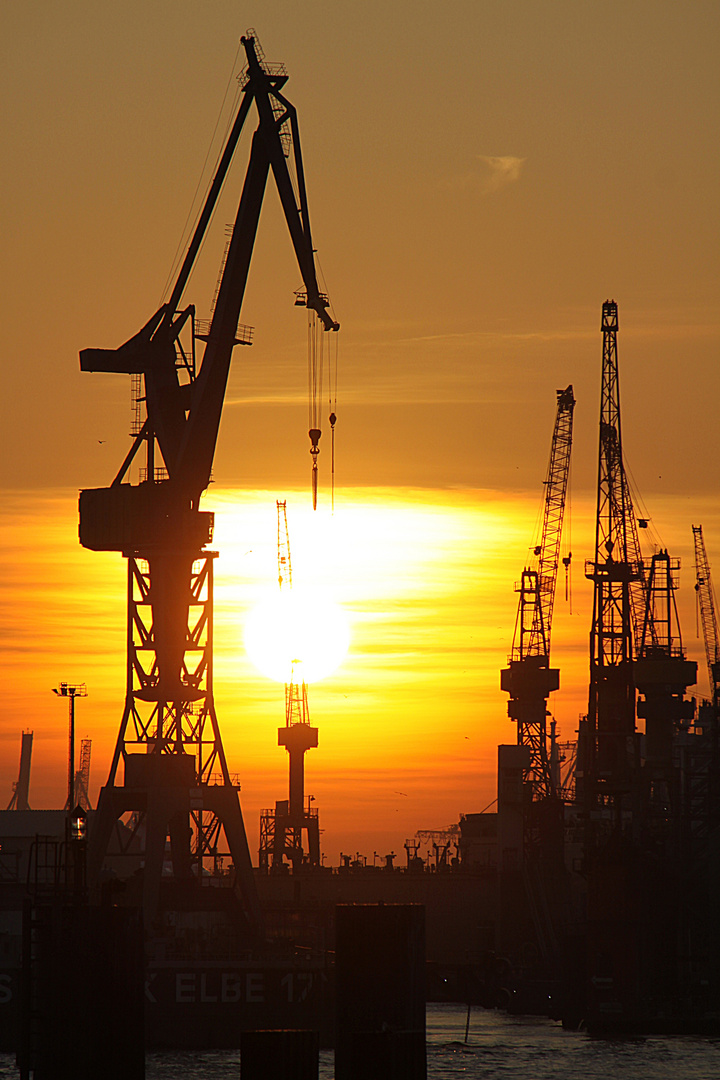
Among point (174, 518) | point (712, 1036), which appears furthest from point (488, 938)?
point (174, 518)

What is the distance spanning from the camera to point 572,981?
337ft

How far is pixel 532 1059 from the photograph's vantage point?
81125 mm

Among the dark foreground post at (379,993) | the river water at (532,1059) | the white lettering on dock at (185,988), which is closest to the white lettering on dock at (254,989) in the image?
the white lettering on dock at (185,988)

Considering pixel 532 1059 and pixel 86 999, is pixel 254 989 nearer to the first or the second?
pixel 532 1059

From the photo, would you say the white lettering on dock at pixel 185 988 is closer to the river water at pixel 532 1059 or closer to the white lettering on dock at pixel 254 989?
the white lettering on dock at pixel 254 989

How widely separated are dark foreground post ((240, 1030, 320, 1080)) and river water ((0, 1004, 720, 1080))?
30712 mm

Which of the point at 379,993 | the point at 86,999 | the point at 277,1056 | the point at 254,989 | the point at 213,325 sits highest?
the point at 213,325

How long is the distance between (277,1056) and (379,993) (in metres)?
2.75

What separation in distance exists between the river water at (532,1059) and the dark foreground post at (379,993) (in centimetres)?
3101

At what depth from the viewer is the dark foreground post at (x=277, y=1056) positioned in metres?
36.6

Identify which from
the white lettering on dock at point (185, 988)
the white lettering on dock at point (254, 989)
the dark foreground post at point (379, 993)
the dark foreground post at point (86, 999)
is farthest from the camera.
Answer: the white lettering on dock at point (254, 989)

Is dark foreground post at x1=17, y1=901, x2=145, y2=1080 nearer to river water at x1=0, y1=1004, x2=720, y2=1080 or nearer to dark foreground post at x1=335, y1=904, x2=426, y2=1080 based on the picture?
dark foreground post at x1=335, y1=904, x2=426, y2=1080

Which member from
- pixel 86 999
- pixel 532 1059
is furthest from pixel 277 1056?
pixel 532 1059

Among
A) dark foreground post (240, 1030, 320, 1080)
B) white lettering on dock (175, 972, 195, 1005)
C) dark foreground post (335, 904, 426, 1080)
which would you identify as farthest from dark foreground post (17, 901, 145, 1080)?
white lettering on dock (175, 972, 195, 1005)
